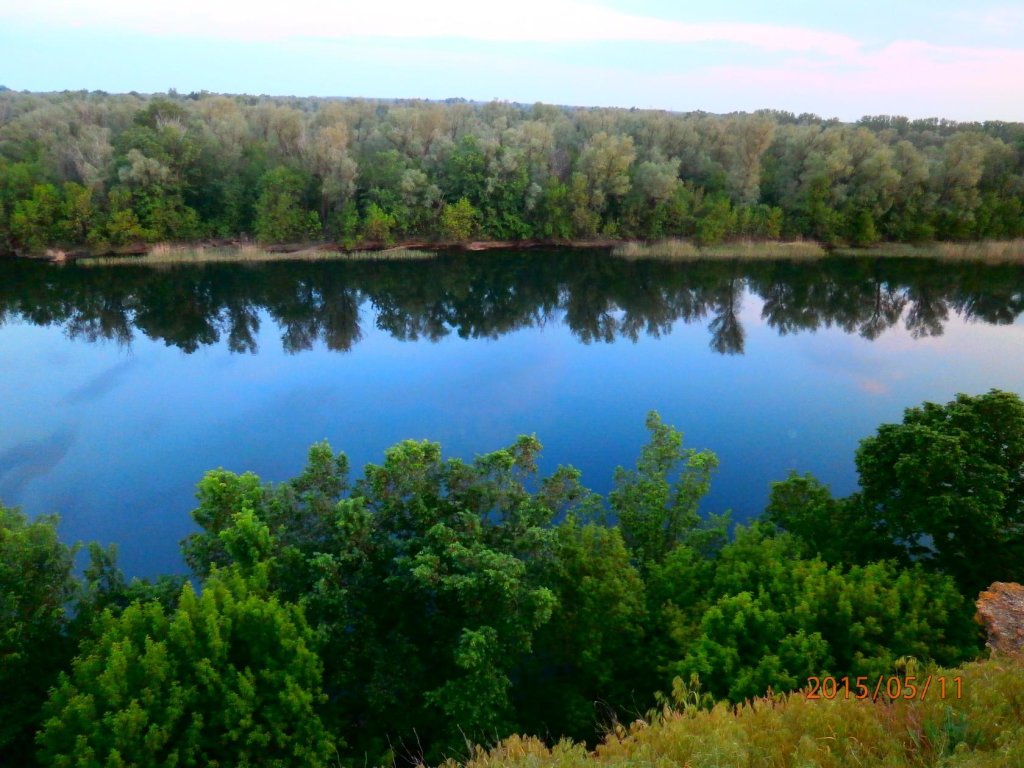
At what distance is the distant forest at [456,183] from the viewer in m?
51.0

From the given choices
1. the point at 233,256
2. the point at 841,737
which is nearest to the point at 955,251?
the point at 233,256

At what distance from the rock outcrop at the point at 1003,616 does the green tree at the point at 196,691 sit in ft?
31.0

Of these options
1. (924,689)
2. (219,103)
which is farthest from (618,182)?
(924,689)

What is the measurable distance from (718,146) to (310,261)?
126 feet

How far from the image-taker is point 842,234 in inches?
2255

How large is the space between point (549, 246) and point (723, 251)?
571 inches

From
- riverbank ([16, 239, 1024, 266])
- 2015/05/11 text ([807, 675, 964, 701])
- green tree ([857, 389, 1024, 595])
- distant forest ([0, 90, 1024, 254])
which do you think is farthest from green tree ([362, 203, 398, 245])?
2015/05/11 text ([807, 675, 964, 701])

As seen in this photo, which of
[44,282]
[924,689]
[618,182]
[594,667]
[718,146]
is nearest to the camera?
[924,689]

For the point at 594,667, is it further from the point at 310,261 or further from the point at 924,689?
the point at 310,261

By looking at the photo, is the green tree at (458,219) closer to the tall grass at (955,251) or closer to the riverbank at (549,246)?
the riverbank at (549,246)

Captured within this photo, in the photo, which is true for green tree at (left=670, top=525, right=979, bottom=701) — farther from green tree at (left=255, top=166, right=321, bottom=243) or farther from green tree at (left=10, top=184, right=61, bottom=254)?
green tree at (left=10, top=184, right=61, bottom=254)

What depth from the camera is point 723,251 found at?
5553 cm

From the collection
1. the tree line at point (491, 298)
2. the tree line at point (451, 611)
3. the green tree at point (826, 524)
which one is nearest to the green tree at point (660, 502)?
the tree line at point (451, 611)

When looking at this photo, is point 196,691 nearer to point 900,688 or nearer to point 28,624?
point 28,624
